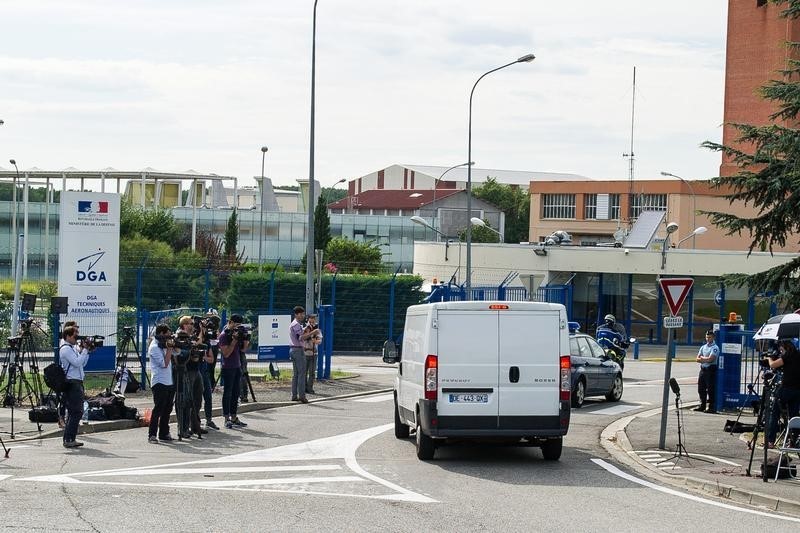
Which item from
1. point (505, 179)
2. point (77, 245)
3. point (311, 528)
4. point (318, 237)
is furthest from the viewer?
point (505, 179)

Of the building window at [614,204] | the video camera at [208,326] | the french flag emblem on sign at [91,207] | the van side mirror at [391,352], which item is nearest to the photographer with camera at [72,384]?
the video camera at [208,326]

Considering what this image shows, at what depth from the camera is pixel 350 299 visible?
133 ft

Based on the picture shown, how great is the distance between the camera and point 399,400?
57.3ft

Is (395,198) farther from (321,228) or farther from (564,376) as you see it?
(564,376)

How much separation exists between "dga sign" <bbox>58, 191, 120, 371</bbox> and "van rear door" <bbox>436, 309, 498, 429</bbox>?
47.6 ft

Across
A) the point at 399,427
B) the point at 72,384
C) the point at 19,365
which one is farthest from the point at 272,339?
the point at 72,384

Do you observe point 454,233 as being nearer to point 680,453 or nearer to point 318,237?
point 318,237

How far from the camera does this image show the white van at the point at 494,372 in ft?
49.2

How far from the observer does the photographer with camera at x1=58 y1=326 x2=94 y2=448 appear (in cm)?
1620

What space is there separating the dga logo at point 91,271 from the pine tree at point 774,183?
1525 centimetres

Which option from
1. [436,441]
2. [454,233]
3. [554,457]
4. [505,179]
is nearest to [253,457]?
[436,441]

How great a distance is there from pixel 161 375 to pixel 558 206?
3045 inches

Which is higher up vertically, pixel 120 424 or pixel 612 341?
pixel 612 341

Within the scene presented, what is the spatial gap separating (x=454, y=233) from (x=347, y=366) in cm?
5661
